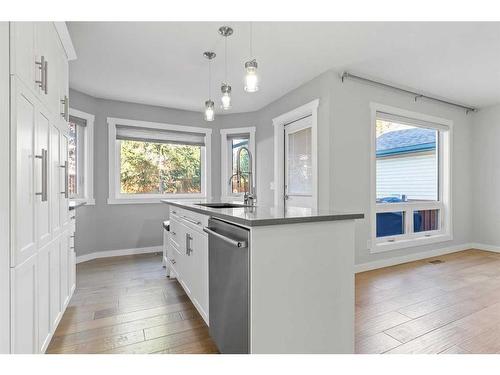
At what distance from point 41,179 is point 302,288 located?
60.5 inches

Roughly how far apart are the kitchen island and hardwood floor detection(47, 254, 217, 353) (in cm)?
41

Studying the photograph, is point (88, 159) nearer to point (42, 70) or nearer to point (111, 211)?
point (111, 211)

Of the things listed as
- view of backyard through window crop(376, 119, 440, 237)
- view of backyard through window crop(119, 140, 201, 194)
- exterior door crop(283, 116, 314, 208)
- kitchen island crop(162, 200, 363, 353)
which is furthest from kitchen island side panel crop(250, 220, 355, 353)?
view of backyard through window crop(119, 140, 201, 194)

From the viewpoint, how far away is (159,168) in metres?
4.75

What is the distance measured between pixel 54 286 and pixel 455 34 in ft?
12.6

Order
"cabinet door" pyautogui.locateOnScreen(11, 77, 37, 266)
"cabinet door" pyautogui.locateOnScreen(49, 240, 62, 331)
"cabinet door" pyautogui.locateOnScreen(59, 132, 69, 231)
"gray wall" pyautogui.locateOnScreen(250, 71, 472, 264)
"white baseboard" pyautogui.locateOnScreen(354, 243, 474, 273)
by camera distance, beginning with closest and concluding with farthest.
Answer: "cabinet door" pyautogui.locateOnScreen(11, 77, 37, 266)
"cabinet door" pyautogui.locateOnScreen(49, 240, 62, 331)
"cabinet door" pyautogui.locateOnScreen(59, 132, 69, 231)
"gray wall" pyautogui.locateOnScreen(250, 71, 472, 264)
"white baseboard" pyautogui.locateOnScreen(354, 243, 474, 273)

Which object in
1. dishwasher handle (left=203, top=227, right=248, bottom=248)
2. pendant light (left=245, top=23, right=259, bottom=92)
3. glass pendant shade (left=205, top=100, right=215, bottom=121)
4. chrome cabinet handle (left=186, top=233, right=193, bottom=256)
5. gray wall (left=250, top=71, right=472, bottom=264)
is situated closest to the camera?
dishwasher handle (left=203, top=227, right=248, bottom=248)

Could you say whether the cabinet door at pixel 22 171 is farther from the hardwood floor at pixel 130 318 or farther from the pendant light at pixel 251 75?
the pendant light at pixel 251 75

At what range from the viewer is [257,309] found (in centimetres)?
132

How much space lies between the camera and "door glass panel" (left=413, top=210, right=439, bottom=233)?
4.31 m

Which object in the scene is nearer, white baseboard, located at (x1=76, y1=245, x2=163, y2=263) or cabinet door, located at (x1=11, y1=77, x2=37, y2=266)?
cabinet door, located at (x1=11, y1=77, x2=37, y2=266)

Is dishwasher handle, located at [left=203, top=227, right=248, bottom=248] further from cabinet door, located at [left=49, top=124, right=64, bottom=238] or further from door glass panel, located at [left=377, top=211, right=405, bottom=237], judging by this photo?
door glass panel, located at [left=377, top=211, right=405, bottom=237]

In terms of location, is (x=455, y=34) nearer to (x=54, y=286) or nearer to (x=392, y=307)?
(x=392, y=307)
